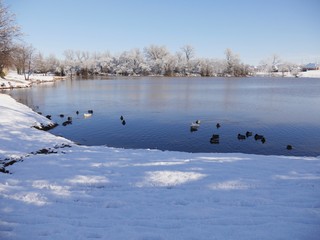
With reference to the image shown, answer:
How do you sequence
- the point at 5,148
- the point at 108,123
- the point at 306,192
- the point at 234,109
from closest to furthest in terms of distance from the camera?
1. the point at 306,192
2. the point at 5,148
3. the point at 108,123
4. the point at 234,109

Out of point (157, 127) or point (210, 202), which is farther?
point (157, 127)

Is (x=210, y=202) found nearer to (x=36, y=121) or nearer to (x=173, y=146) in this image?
(x=173, y=146)

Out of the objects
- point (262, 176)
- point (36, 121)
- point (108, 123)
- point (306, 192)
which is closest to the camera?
point (306, 192)

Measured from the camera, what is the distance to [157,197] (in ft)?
24.9

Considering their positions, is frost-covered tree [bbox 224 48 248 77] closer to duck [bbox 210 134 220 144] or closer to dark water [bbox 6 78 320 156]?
dark water [bbox 6 78 320 156]

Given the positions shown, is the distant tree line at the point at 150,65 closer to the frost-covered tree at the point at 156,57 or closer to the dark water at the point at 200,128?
the frost-covered tree at the point at 156,57

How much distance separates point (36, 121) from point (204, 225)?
836 inches

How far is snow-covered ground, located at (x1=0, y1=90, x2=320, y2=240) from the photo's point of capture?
568cm

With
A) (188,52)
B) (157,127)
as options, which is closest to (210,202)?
(157,127)

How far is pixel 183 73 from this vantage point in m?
142

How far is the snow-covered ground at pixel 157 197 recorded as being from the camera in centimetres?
568

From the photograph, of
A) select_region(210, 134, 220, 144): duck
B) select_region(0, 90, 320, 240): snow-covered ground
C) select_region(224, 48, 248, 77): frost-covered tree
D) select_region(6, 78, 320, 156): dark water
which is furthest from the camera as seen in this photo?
select_region(224, 48, 248, 77): frost-covered tree

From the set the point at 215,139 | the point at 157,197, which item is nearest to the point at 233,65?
the point at 215,139

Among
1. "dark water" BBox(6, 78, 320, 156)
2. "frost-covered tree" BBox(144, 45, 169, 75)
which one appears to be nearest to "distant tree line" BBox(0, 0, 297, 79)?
"frost-covered tree" BBox(144, 45, 169, 75)
